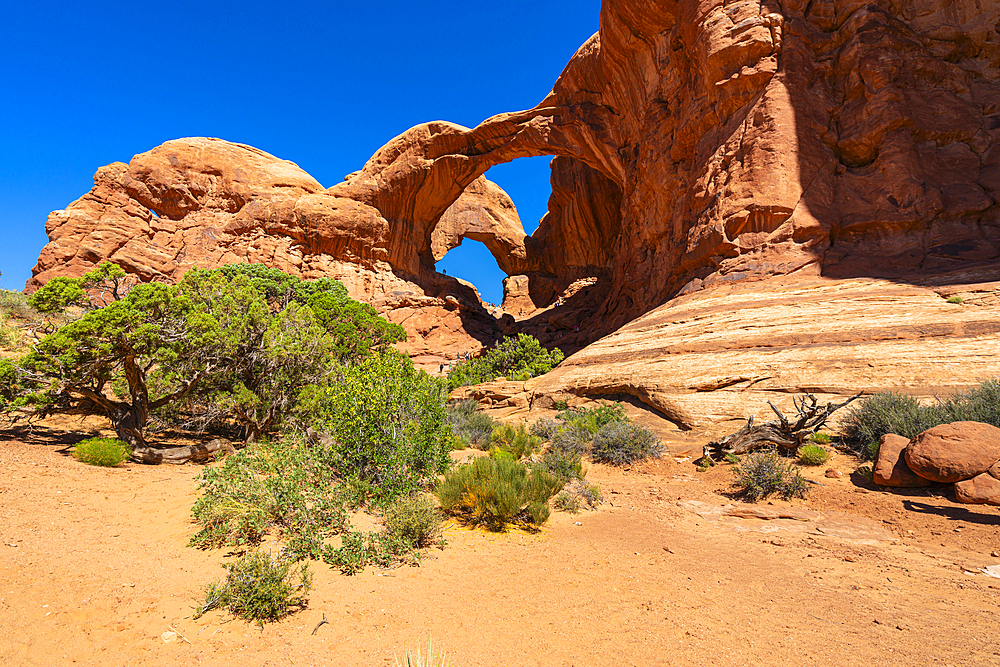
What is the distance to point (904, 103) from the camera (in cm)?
1367

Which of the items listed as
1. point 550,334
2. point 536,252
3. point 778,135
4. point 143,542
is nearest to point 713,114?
point 778,135

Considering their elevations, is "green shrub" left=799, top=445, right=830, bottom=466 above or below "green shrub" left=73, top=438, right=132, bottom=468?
below

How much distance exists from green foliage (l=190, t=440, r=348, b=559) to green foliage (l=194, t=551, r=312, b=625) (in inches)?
29.7

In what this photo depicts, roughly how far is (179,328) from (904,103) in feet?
66.1

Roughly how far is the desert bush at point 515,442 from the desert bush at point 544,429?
0.19 metres

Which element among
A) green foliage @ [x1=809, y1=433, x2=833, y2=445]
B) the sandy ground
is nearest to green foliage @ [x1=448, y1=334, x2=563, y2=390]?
green foliage @ [x1=809, y1=433, x2=833, y2=445]

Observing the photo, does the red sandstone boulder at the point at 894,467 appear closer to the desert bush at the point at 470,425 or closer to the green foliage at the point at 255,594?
the desert bush at the point at 470,425

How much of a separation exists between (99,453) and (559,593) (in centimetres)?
765

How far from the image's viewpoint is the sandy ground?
2889mm

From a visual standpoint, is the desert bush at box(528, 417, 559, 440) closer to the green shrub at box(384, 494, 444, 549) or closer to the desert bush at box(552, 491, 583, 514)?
the desert bush at box(552, 491, 583, 514)

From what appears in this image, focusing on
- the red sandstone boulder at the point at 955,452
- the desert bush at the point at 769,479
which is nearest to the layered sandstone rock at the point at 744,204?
the red sandstone boulder at the point at 955,452

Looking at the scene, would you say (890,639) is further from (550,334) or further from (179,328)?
(550,334)

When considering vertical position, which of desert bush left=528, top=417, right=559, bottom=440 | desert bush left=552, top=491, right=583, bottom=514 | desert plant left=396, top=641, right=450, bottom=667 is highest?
desert plant left=396, top=641, right=450, bottom=667

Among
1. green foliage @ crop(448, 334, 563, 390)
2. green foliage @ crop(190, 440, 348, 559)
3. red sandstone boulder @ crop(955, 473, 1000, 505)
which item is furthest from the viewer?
green foliage @ crop(448, 334, 563, 390)
